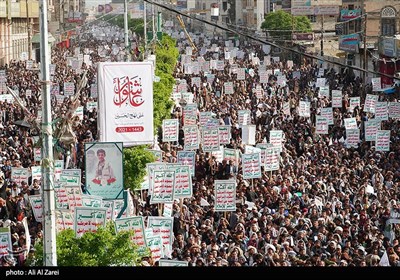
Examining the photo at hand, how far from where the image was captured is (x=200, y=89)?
41.8 m

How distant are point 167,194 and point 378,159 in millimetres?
7419

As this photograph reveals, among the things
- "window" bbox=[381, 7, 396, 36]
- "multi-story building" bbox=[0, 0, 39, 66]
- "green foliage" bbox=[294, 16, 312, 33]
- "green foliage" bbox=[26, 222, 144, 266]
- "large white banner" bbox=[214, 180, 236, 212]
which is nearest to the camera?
"green foliage" bbox=[26, 222, 144, 266]

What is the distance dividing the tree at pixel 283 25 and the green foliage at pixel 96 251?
7746 centimetres

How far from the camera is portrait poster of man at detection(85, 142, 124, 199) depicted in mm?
15289

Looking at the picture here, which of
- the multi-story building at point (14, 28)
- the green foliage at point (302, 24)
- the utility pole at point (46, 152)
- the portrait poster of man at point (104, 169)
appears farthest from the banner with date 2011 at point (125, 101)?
the green foliage at point (302, 24)

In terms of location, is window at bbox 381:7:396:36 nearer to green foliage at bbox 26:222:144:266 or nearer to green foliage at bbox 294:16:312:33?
green foliage at bbox 294:16:312:33

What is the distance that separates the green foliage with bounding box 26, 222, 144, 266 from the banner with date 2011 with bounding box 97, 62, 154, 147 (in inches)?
164

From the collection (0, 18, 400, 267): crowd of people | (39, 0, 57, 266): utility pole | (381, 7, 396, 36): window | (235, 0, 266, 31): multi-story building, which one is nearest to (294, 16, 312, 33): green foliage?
(381, 7, 396, 36): window

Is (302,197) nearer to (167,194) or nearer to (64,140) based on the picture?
(167,194)

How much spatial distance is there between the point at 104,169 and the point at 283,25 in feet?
261

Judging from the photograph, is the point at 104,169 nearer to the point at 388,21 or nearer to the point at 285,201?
the point at 285,201

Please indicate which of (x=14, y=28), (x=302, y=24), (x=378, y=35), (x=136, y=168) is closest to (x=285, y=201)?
(x=136, y=168)

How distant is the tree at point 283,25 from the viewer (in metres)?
89.9
